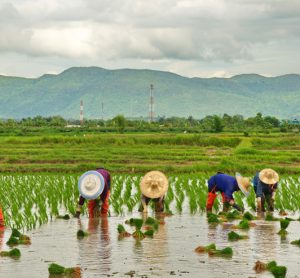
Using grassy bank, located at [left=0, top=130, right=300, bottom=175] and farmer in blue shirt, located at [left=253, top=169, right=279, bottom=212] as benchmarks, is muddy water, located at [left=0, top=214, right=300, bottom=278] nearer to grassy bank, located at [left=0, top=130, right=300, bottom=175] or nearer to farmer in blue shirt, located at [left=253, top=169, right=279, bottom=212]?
farmer in blue shirt, located at [left=253, top=169, right=279, bottom=212]

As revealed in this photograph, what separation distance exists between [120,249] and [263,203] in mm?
5091

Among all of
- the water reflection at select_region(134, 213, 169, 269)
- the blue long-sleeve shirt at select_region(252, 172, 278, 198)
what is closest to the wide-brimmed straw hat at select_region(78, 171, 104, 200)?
the water reflection at select_region(134, 213, 169, 269)

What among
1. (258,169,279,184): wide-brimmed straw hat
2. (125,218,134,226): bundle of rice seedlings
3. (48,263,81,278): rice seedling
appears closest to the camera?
(48,263,81,278): rice seedling

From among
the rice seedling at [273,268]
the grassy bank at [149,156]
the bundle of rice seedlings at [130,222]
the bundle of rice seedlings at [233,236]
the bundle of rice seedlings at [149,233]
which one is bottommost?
the rice seedling at [273,268]

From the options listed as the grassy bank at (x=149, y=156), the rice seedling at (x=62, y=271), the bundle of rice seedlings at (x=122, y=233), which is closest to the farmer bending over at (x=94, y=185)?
the bundle of rice seedlings at (x=122, y=233)

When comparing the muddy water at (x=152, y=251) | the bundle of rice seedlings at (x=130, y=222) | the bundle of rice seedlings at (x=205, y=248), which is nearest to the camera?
the muddy water at (x=152, y=251)

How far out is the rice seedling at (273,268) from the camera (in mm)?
7578

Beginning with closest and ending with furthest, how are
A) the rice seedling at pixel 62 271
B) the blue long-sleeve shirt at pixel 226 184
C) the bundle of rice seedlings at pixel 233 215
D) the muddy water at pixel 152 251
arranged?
the rice seedling at pixel 62 271
the muddy water at pixel 152 251
the bundle of rice seedlings at pixel 233 215
the blue long-sleeve shirt at pixel 226 184

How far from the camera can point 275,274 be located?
760 cm

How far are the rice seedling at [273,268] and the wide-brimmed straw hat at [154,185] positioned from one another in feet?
15.9

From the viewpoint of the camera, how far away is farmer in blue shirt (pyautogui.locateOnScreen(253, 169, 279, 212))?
43.3 feet

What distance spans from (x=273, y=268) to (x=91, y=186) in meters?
5.19

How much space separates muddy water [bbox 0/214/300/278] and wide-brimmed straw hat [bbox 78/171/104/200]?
520mm

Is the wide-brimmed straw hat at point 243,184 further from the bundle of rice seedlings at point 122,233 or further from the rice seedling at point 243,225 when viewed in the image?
the bundle of rice seedlings at point 122,233
